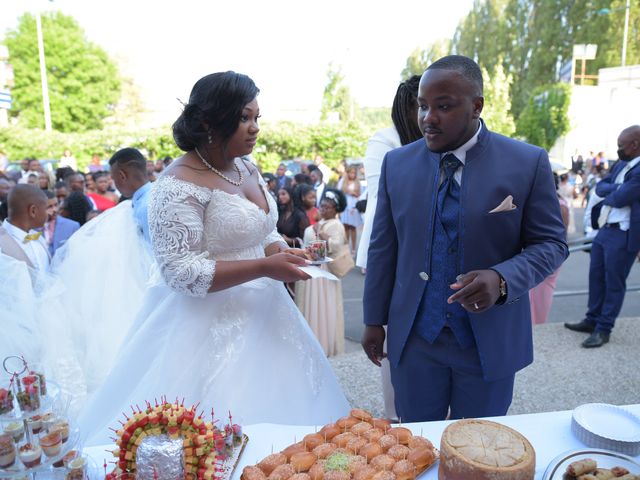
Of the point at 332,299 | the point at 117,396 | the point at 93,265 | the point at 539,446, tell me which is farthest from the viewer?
the point at 332,299

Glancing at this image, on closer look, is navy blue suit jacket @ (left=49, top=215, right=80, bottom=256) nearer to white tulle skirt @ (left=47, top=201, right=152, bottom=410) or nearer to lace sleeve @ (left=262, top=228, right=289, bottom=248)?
white tulle skirt @ (left=47, top=201, right=152, bottom=410)

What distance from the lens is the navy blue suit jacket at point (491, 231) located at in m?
1.86

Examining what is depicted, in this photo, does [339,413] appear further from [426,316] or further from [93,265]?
[93,265]

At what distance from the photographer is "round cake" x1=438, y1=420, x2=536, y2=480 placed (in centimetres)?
125

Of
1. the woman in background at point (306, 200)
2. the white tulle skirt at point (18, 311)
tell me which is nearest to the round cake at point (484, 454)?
the white tulle skirt at point (18, 311)

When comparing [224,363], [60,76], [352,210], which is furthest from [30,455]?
[60,76]

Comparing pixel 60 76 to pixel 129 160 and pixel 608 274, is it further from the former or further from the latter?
pixel 608 274

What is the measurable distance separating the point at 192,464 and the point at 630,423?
5.15 ft

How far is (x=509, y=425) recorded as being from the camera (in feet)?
5.78

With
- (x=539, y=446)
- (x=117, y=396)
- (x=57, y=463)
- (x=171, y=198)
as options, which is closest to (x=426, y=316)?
(x=539, y=446)

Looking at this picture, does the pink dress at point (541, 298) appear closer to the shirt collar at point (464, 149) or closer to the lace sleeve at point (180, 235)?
the shirt collar at point (464, 149)

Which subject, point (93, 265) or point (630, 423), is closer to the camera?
point (630, 423)

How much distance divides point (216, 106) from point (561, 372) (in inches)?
157

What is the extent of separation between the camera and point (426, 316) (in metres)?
2.05
